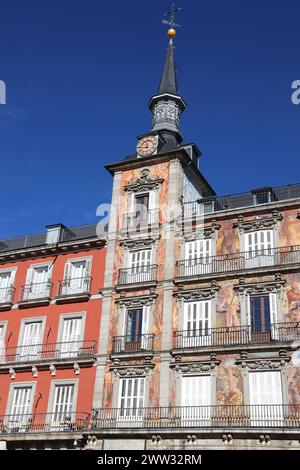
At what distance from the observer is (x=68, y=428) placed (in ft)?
107

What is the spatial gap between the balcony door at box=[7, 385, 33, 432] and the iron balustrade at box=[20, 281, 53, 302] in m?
5.82

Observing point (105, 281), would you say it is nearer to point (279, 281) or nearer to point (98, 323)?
point (98, 323)

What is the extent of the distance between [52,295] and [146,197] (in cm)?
869

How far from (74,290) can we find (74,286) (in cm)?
29

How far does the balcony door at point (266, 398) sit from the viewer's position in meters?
28.9

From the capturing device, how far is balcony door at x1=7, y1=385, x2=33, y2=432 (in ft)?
113

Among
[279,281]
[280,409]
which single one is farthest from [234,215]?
[280,409]

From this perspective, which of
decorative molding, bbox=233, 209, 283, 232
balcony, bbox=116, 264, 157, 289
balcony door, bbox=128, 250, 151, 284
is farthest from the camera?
balcony door, bbox=128, 250, 151, 284

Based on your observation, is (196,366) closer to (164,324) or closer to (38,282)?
(164,324)

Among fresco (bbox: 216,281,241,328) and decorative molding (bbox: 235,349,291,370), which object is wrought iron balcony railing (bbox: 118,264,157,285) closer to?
fresco (bbox: 216,281,241,328)

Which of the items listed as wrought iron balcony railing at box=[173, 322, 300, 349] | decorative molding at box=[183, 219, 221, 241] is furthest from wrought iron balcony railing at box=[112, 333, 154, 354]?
decorative molding at box=[183, 219, 221, 241]

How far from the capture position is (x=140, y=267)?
36.2 metres

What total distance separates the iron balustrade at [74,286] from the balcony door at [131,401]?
6699 mm
